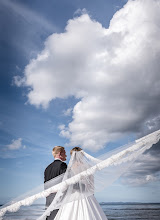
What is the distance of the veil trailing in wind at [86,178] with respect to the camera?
3523 mm

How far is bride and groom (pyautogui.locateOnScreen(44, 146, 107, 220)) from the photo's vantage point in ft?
12.4

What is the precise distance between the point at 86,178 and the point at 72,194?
0.38m

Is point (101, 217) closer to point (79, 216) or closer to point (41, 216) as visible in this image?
point (79, 216)

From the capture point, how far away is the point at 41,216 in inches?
139

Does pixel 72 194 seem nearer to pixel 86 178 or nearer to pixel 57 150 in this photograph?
pixel 86 178

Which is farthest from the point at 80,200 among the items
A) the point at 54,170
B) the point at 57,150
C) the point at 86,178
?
the point at 57,150

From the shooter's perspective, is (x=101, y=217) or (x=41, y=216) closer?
(x=41, y=216)

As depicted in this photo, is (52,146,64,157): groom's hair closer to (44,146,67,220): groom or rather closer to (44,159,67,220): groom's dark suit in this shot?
(44,146,67,220): groom

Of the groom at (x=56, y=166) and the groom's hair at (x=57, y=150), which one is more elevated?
the groom's hair at (x=57, y=150)

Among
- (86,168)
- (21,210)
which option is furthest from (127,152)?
(21,210)

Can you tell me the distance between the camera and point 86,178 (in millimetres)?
3789

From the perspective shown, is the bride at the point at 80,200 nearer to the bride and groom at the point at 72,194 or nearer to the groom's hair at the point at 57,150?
the bride and groom at the point at 72,194

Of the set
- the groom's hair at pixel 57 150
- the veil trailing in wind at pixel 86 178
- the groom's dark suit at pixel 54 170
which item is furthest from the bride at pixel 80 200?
the groom's hair at pixel 57 150

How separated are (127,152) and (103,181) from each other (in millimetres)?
676
